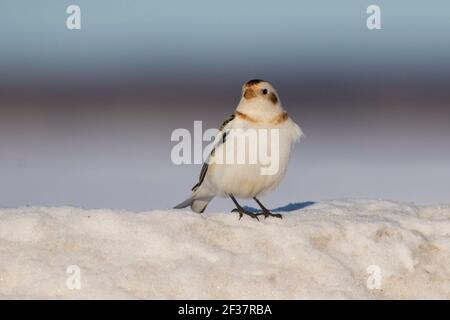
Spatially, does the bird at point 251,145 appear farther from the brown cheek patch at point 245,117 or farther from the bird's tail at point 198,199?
the bird's tail at point 198,199

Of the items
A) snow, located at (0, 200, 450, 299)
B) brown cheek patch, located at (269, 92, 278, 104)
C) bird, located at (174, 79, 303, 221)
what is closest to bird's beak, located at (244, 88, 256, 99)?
bird, located at (174, 79, 303, 221)

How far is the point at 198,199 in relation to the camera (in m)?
8.76

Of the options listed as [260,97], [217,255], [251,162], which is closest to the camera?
[217,255]

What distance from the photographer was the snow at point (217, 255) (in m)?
6.20

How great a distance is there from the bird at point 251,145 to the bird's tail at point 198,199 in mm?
507

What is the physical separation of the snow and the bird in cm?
47

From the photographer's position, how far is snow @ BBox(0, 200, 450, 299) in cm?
620

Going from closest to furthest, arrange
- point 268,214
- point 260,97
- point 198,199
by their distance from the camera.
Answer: point 268,214 → point 260,97 → point 198,199

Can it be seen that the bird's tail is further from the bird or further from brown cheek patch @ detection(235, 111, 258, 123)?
brown cheek patch @ detection(235, 111, 258, 123)

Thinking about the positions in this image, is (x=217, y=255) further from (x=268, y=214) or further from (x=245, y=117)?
(x=245, y=117)

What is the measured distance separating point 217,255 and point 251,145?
1.33 metres

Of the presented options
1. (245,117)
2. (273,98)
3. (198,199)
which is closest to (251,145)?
(245,117)

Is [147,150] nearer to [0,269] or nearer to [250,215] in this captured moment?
[250,215]
